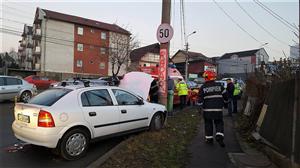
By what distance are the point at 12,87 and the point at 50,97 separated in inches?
384

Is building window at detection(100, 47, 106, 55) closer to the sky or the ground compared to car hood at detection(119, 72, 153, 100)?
closer to the sky

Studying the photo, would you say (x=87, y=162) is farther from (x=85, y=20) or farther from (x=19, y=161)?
(x=85, y=20)

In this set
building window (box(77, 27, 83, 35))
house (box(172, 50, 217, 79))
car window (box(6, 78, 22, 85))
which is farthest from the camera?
house (box(172, 50, 217, 79))

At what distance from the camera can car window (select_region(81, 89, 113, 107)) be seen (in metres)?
5.90

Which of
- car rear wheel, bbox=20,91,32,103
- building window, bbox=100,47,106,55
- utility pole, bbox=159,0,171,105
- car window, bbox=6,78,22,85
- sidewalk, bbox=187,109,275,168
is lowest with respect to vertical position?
sidewalk, bbox=187,109,275,168

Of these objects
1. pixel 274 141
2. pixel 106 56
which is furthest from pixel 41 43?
pixel 274 141

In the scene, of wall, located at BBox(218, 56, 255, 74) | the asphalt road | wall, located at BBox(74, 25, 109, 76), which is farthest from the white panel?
wall, located at BBox(218, 56, 255, 74)

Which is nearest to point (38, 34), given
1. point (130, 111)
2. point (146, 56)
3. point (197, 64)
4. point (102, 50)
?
point (102, 50)

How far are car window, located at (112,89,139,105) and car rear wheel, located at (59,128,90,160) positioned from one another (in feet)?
4.47

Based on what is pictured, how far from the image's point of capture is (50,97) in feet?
18.9

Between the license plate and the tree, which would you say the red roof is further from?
the license plate

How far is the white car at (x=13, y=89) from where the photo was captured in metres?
13.7

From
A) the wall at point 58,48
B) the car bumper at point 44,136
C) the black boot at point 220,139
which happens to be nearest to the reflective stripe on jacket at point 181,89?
the black boot at point 220,139

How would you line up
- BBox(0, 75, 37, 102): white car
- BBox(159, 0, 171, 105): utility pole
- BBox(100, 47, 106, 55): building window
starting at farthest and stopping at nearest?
BBox(100, 47, 106, 55): building window → BBox(0, 75, 37, 102): white car → BBox(159, 0, 171, 105): utility pole
